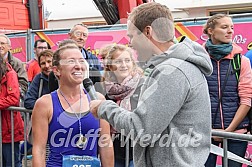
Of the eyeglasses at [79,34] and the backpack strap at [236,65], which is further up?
the eyeglasses at [79,34]

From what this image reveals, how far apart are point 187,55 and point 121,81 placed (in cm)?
169

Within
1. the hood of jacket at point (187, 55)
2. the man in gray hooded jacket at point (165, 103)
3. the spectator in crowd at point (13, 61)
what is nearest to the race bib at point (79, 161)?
the man in gray hooded jacket at point (165, 103)

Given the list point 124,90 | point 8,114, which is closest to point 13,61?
point 8,114

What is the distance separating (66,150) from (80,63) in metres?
0.60

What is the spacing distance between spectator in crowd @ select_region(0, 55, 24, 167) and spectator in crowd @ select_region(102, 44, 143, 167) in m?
1.13

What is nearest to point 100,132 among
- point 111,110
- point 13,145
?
point 111,110

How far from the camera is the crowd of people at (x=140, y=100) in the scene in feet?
6.40

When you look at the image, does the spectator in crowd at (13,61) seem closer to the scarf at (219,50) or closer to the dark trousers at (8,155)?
the dark trousers at (8,155)

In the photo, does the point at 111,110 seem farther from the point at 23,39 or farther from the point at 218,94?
the point at 23,39

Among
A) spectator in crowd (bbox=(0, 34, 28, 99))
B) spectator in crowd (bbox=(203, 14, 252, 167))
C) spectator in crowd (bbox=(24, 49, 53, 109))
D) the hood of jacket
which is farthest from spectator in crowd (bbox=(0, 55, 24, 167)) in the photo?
the hood of jacket

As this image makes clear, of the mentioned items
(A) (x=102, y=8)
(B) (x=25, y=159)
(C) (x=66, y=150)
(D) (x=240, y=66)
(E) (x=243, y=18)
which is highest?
(A) (x=102, y=8)

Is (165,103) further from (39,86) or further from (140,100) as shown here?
(39,86)

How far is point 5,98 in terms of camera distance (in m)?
4.35

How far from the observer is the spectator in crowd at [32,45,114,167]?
286cm
